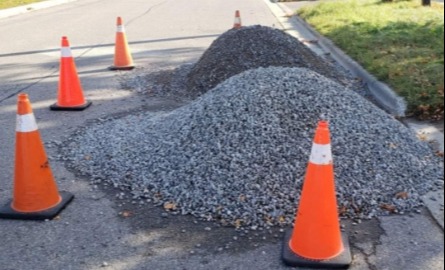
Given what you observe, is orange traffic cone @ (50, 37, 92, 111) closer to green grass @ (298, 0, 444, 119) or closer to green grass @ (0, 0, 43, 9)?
green grass @ (298, 0, 444, 119)

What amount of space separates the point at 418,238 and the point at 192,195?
1.65 metres

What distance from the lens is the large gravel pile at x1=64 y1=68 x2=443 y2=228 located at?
413 cm

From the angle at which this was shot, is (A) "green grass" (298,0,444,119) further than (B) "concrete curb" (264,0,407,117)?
No

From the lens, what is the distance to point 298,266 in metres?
3.41

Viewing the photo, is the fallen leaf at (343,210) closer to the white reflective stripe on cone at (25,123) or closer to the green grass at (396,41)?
the green grass at (396,41)

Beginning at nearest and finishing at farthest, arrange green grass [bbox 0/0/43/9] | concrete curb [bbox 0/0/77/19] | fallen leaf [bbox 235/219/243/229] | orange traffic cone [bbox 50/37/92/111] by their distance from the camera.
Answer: fallen leaf [bbox 235/219/243/229] → orange traffic cone [bbox 50/37/92/111] → concrete curb [bbox 0/0/77/19] → green grass [bbox 0/0/43/9]

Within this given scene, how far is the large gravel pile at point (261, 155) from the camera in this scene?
13.5 ft

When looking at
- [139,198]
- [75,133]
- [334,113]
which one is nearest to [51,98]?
[75,133]

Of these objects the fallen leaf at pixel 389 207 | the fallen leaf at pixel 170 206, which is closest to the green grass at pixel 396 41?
the fallen leaf at pixel 389 207

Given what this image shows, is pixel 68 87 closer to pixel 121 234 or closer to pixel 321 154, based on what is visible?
pixel 121 234

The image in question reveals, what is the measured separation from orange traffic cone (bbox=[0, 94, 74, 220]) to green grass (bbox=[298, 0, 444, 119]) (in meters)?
2.81

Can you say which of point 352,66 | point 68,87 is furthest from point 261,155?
point 352,66

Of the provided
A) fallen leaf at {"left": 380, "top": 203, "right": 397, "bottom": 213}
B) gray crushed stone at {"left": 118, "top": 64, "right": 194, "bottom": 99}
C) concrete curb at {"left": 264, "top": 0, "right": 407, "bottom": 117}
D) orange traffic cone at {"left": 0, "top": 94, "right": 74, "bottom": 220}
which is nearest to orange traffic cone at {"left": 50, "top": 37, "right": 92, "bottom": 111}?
gray crushed stone at {"left": 118, "top": 64, "right": 194, "bottom": 99}

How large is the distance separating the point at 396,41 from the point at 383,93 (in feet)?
8.60
